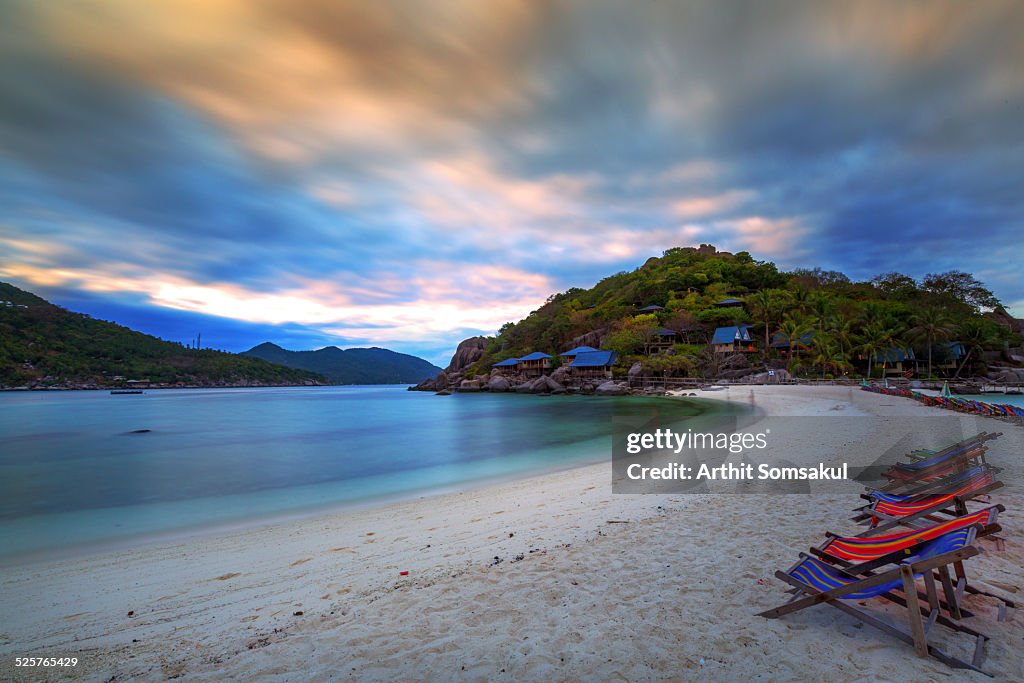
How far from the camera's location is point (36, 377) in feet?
281

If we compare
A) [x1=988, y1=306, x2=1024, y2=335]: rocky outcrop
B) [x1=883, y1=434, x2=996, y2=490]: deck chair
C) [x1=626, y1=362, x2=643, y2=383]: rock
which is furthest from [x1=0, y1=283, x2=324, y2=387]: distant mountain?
[x1=988, y1=306, x2=1024, y2=335]: rocky outcrop

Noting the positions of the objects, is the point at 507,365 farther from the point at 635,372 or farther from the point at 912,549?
the point at 912,549

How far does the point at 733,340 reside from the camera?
177ft

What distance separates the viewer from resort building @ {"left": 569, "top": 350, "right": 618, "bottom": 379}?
60500 millimetres

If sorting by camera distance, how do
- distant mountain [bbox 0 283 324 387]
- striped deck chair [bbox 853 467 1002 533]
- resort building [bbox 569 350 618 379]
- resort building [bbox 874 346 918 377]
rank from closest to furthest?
striped deck chair [bbox 853 467 1002 533] < resort building [bbox 874 346 918 377] < resort building [bbox 569 350 618 379] < distant mountain [bbox 0 283 324 387]

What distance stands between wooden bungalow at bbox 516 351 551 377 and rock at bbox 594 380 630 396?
1596cm

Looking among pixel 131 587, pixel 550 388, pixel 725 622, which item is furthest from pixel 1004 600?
pixel 550 388

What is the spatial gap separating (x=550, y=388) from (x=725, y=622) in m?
56.5

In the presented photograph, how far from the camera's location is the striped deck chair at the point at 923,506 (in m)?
4.40

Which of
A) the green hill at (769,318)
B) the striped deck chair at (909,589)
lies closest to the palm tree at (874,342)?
the green hill at (769,318)

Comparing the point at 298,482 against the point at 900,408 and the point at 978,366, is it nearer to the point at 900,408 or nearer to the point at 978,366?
the point at 900,408

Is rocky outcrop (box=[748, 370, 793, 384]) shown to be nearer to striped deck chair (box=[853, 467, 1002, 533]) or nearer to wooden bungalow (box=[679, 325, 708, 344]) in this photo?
wooden bungalow (box=[679, 325, 708, 344])

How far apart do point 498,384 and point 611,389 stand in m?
21.3

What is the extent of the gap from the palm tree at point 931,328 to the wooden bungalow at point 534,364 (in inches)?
1758
